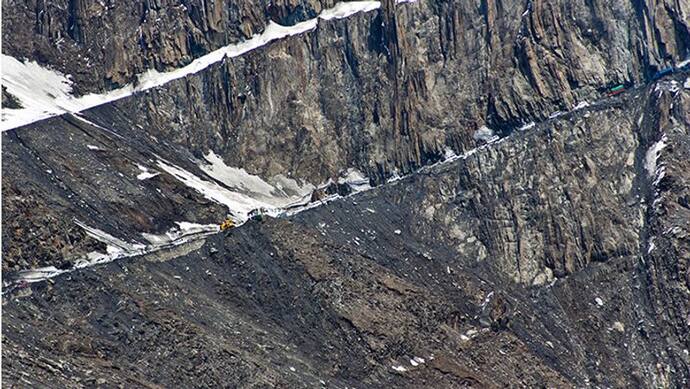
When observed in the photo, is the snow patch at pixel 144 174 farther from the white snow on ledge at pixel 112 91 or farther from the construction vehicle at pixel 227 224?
the white snow on ledge at pixel 112 91

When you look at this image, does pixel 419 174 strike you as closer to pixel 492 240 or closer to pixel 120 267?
pixel 492 240

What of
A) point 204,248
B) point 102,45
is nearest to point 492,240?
point 204,248

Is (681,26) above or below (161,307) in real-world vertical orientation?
above

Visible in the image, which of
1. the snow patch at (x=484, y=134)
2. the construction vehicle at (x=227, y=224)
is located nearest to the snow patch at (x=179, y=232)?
the construction vehicle at (x=227, y=224)

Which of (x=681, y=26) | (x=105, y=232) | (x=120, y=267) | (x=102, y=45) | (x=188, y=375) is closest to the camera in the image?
(x=188, y=375)

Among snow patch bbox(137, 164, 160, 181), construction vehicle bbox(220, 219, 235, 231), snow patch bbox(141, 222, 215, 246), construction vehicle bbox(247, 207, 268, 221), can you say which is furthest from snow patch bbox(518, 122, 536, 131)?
snow patch bbox(137, 164, 160, 181)
